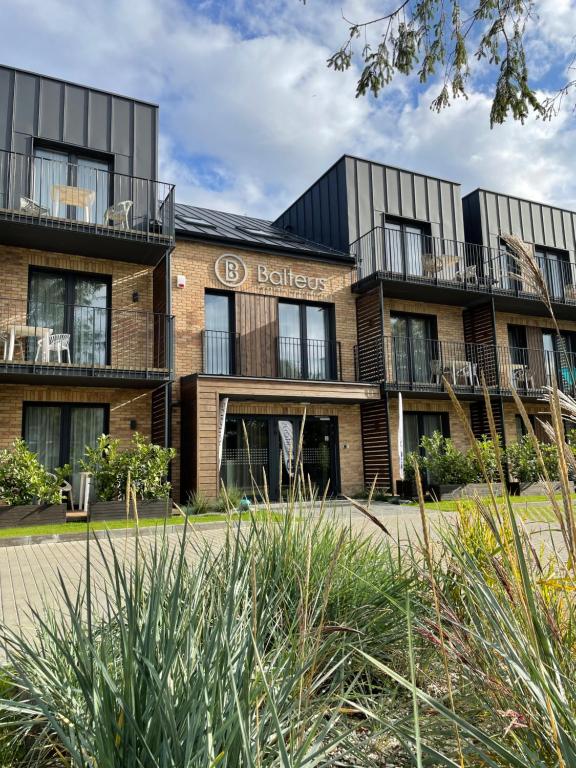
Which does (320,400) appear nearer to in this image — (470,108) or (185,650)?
(470,108)

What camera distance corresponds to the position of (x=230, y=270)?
46.8ft

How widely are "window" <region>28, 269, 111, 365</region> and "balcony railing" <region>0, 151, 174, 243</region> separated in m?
1.41

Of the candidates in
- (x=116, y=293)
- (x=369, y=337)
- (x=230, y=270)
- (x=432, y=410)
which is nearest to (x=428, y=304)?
(x=369, y=337)

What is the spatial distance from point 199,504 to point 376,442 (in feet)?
18.7

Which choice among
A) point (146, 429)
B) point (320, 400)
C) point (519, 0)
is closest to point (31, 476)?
point (146, 429)

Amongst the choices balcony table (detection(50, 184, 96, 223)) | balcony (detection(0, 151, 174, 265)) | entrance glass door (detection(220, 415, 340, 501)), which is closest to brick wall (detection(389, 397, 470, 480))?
entrance glass door (detection(220, 415, 340, 501))

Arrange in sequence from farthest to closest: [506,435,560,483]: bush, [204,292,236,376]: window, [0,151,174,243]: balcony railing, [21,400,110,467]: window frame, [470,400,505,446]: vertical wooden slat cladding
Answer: [470,400,505,446]: vertical wooden slat cladding, [204,292,236,376]: window, [506,435,560,483]: bush, [21,400,110,467]: window frame, [0,151,174,243]: balcony railing

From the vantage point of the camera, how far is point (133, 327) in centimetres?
1289

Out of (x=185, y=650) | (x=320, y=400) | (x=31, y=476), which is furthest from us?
(x=320, y=400)

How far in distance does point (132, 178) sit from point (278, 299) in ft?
15.1

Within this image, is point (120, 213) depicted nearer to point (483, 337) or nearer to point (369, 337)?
point (369, 337)

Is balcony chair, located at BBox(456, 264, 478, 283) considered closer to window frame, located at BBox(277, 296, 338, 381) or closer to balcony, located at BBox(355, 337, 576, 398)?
balcony, located at BBox(355, 337, 576, 398)

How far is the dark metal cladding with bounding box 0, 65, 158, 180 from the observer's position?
1242 centimetres

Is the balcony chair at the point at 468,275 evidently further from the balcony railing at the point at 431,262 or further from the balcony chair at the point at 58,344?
the balcony chair at the point at 58,344
